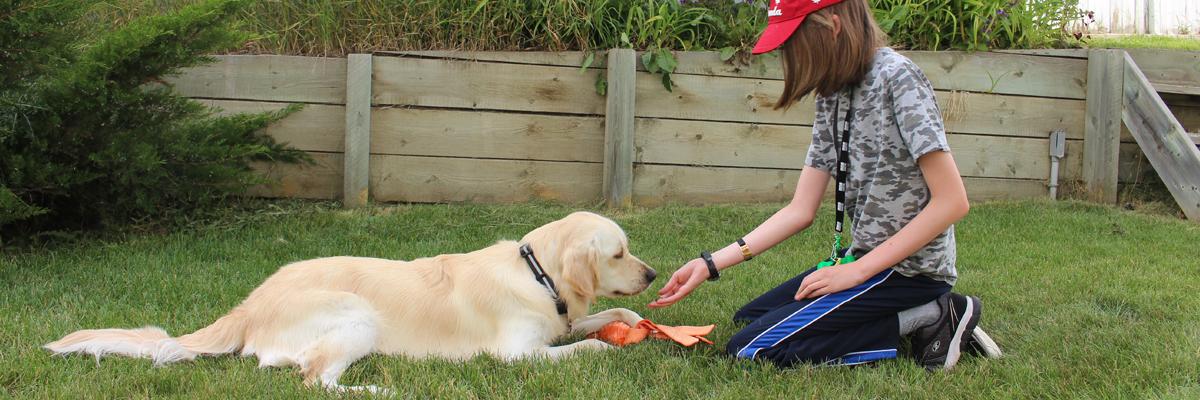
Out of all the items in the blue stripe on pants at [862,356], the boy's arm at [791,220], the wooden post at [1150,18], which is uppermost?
the wooden post at [1150,18]

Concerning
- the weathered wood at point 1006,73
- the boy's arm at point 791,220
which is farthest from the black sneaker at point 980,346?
the weathered wood at point 1006,73

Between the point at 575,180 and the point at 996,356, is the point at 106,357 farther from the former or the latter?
the point at 575,180

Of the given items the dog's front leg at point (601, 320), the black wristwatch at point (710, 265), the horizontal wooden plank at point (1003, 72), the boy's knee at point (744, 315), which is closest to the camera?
the black wristwatch at point (710, 265)

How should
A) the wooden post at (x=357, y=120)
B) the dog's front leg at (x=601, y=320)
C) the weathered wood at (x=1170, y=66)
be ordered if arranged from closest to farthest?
the dog's front leg at (x=601, y=320)
the wooden post at (x=357, y=120)
the weathered wood at (x=1170, y=66)

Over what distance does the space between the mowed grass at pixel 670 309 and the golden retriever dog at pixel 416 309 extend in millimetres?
85

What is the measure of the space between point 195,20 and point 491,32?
7.05 feet

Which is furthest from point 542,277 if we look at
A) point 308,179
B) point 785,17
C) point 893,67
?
point 308,179

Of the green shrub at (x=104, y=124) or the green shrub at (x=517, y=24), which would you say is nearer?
the green shrub at (x=104, y=124)

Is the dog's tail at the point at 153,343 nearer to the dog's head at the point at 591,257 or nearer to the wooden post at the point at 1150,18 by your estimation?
the dog's head at the point at 591,257

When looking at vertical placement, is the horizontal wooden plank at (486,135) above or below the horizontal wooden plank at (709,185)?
above

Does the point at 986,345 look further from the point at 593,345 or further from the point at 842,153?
the point at 593,345

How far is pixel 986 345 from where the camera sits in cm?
323

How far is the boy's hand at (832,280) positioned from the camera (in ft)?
9.94

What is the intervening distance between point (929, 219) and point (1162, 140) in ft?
15.6
